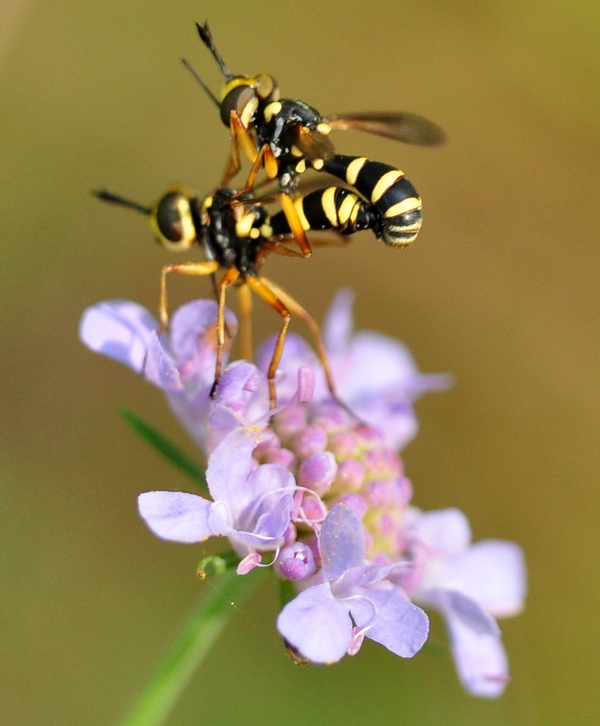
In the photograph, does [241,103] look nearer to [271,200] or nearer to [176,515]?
[271,200]

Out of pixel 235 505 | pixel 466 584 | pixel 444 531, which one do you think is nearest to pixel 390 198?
pixel 235 505

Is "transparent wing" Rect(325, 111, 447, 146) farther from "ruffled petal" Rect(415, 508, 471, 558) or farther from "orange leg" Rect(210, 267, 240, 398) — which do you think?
"ruffled petal" Rect(415, 508, 471, 558)

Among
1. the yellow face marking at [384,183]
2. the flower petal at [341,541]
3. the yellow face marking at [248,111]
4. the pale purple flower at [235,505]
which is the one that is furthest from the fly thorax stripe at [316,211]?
the flower petal at [341,541]

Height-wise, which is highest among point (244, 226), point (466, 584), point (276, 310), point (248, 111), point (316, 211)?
point (248, 111)

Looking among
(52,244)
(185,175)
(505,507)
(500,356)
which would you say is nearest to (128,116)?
(185,175)

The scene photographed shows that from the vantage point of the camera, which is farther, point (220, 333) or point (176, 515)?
point (220, 333)
